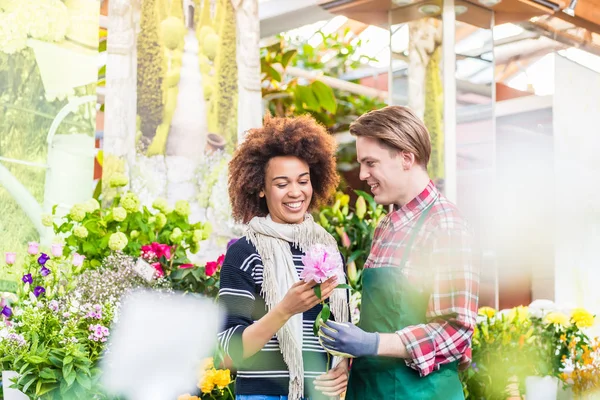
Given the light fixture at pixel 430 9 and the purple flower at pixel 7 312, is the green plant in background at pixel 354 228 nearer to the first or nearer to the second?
the light fixture at pixel 430 9

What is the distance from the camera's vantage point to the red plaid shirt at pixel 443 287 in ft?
5.53

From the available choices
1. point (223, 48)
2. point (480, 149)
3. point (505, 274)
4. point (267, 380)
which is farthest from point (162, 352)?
point (505, 274)

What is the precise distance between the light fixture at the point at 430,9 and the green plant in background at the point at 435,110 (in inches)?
8.9

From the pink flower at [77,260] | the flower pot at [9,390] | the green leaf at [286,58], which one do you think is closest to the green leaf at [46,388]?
the flower pot at [9,390]

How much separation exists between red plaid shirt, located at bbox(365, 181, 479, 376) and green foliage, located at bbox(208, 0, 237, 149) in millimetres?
2546

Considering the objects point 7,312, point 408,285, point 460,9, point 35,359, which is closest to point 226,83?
point 460,9

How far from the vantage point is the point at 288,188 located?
6.96ft

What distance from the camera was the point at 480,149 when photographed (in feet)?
16.1

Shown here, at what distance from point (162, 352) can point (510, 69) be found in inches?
164

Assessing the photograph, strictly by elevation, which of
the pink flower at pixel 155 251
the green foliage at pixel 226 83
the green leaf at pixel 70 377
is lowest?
the green leaf at pixel 70 377

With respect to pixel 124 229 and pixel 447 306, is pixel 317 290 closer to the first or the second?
pixel 447 306

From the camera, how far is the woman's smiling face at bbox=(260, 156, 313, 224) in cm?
212

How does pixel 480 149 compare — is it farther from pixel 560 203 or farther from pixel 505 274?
pixel 505 274

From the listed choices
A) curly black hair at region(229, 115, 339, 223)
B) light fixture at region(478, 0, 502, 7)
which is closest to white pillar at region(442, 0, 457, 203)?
light fixture at region(478, 0, 502, 7)
